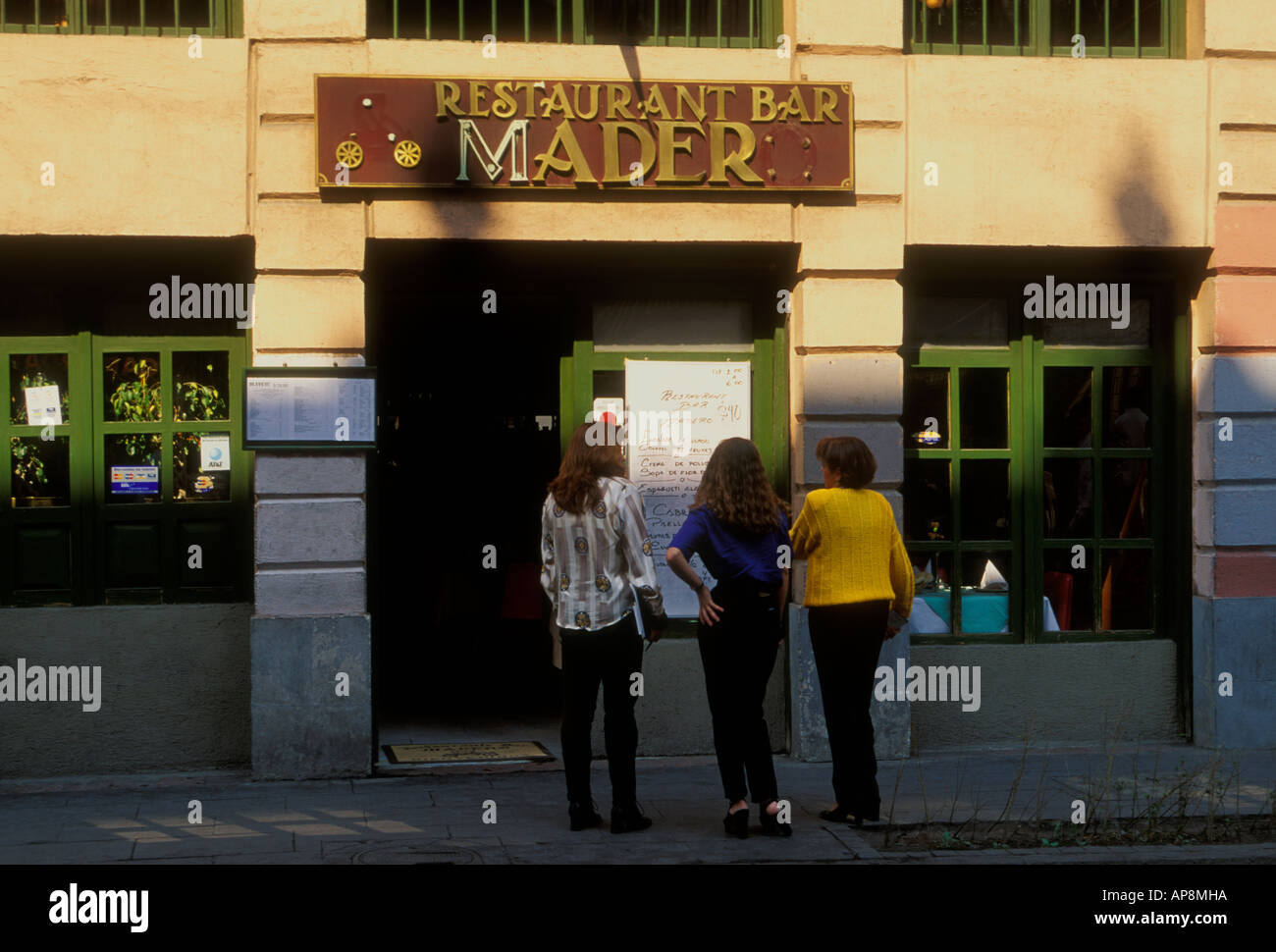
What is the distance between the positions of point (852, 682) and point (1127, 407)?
3727mm

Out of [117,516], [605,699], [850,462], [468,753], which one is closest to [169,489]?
[117,516]

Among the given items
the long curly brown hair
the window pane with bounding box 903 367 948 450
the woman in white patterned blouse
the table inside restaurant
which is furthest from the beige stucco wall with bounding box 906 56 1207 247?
the woman in white patterned blouse

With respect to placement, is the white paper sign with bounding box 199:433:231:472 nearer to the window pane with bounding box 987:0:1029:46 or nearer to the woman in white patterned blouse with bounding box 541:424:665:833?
the woman in white patterned blouse with bounding box 541:424:665:833

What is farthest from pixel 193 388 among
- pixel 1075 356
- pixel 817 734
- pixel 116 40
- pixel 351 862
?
pixel 1075 356

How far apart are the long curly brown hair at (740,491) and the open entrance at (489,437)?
91.5 inches

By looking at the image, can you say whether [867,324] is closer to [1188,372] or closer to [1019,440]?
[1019,440]

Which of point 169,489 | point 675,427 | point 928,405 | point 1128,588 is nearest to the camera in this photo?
point 169,489

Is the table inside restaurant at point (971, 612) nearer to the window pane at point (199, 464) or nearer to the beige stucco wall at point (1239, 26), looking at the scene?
the beige stucco wall at point (1239, 26)

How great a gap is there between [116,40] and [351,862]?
486cm

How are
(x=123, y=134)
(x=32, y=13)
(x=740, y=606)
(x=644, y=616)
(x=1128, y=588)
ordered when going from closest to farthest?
(x=740, y=606), (x=644, y=616), (x=123, y=134), (x=32, y=13), (x=1128, y=588)

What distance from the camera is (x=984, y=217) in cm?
938

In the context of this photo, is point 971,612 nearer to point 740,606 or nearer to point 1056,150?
point 1056,150

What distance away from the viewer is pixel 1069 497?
9.97m

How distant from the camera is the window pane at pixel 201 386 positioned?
9234mm
